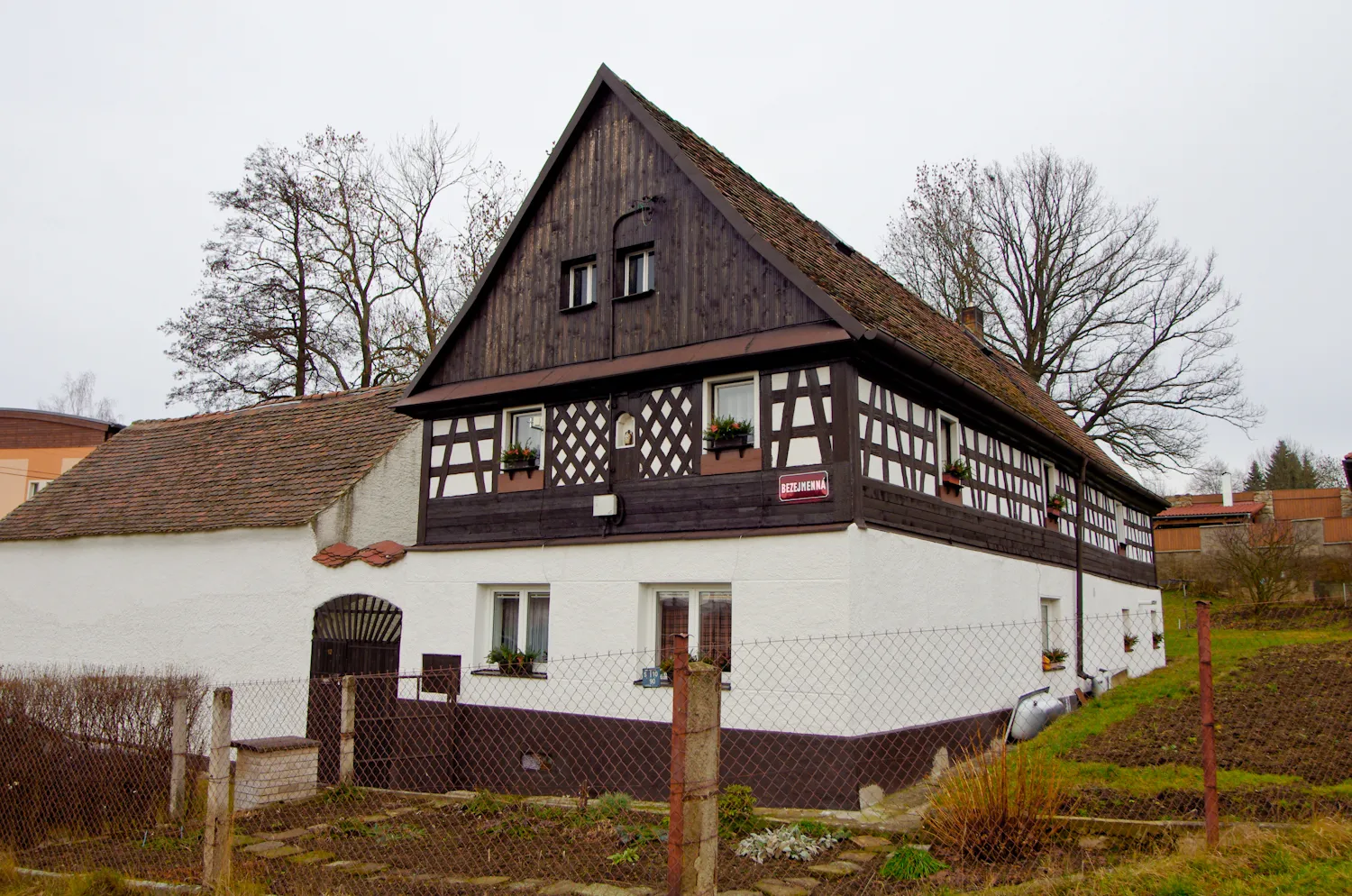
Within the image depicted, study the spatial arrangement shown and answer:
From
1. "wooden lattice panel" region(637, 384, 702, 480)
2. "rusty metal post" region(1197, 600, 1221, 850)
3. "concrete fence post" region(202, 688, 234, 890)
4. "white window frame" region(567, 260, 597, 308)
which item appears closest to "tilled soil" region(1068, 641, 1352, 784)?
"rusty metal post" region(1197, 600, 1221, 850)

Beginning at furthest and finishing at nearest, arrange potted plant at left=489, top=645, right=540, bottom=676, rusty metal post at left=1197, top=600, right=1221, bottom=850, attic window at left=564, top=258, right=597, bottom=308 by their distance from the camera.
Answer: attic window at left=564, top=258, right=597, bottom=308 < potted plant at left=489, top=645, right=540, bottom=676 < rusty metal post at left=1197, top=600, right=1221, bottom=850

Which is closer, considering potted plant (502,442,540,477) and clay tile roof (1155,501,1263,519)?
potted plant (502,442,540,477)

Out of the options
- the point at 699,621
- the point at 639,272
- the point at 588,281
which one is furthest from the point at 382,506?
the point at 699,621

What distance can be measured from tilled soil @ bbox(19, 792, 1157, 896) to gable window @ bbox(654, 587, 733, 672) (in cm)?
200

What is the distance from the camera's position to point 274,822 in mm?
10930

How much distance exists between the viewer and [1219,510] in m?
43.6

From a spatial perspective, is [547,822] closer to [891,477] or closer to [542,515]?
[542,515]

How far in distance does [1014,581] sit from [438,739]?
8.37 metres

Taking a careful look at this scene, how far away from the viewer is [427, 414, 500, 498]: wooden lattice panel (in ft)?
47.3

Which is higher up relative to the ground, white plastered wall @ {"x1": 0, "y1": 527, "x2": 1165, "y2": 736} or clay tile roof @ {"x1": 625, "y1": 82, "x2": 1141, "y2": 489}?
clay tile roof @ {"x1": 625, "y1": 82, "x2": 1141, "y2": 489}

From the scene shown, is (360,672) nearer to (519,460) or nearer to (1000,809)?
(519,460)

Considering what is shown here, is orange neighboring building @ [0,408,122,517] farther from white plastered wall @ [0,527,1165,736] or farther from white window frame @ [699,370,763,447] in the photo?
white window frame @ [699,370,763,447]

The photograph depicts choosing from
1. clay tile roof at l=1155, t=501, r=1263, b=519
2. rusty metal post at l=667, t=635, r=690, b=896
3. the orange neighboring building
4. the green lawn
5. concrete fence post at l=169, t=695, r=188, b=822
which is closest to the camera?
rusty metal post at l=667, t=635, r=690, b=896

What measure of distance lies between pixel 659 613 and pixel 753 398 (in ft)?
9.26
